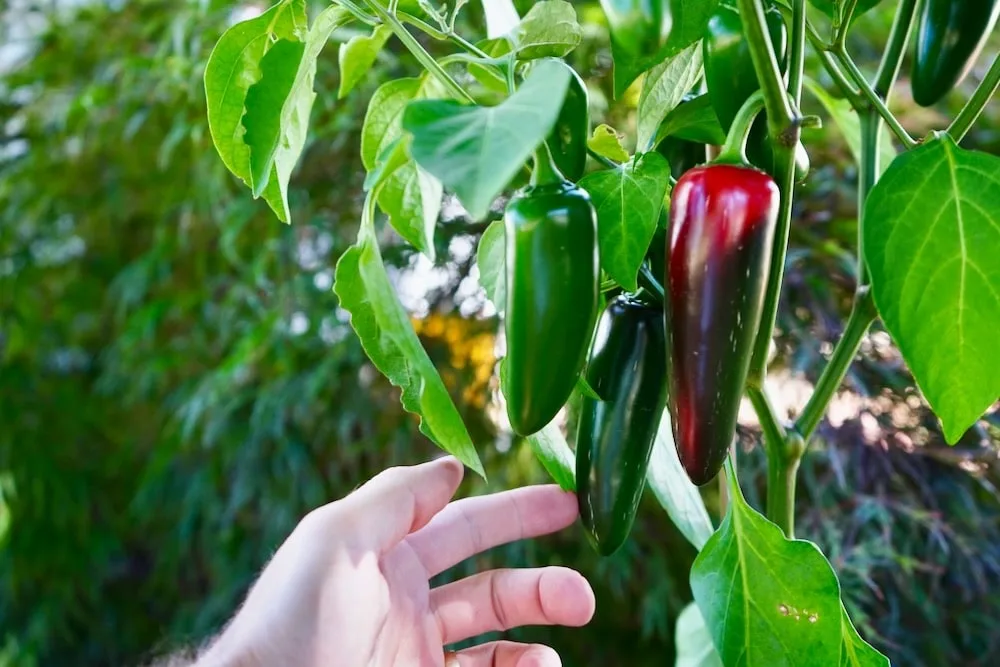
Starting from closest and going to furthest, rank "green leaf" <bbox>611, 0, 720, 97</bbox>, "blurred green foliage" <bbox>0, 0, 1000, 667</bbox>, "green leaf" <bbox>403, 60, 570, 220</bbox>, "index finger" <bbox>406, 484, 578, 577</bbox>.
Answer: "green leaf" <bbox>403, 60, 570, 220</bbox> < "green leaf" <bbox>611, 0, 720, 97</bbox> < "index finger" <bbox>406, 484, 578, 577</bbox> < "blurred green foliage" <bbox>0, 0, 1000, 667</bbox>

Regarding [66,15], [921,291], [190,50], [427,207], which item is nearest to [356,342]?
[190,50]

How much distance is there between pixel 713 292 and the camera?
12.4 inches

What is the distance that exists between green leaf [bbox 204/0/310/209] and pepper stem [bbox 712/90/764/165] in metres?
0.20

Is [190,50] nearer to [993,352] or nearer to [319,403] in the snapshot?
[319,403]

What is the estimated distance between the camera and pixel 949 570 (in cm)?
80

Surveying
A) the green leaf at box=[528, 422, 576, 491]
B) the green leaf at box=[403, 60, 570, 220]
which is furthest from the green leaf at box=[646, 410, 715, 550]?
the green leaf at box=[403, 60, 570, 220]

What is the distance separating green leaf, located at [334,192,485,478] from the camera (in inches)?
11.6

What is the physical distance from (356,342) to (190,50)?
0.44 meters

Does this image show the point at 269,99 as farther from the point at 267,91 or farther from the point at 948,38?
the point at 948,38

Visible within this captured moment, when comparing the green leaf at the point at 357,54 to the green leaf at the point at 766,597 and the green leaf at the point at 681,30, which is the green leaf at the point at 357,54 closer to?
the green leaf at the point at 681,30

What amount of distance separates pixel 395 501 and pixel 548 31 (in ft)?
0.85

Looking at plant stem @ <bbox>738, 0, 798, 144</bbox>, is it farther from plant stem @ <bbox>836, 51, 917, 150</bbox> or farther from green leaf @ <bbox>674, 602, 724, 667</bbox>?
green leaf @ <bbox>674, 602, 724, 667</bbox>

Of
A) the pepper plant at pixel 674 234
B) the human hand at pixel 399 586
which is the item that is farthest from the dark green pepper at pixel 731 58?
the human hand at pixel 399 586

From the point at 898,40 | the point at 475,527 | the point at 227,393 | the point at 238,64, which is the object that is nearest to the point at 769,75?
the point at 898,40
